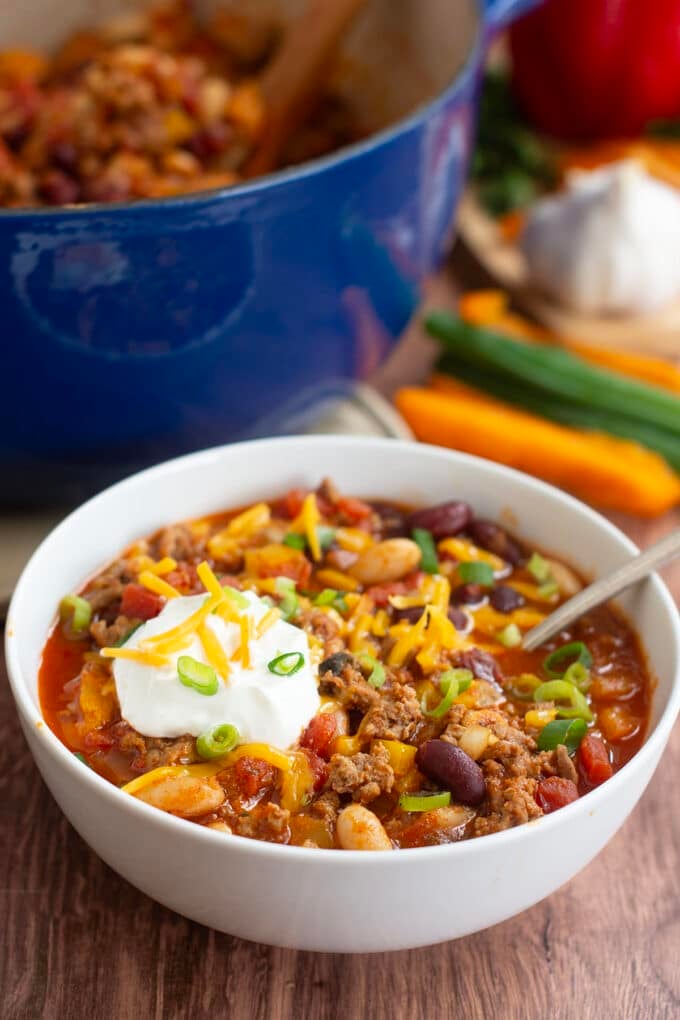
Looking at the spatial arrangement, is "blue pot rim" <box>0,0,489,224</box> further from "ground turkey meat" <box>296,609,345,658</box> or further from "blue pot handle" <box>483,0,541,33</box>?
"ground turkey meat" <box>296,609,345,658</box>

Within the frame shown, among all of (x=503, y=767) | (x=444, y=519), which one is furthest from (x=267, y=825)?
(x=444, y=519)

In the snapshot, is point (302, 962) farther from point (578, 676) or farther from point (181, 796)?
point (578, 676)

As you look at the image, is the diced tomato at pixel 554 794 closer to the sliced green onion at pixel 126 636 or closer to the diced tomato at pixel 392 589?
the diced tomato at pixel 392 589

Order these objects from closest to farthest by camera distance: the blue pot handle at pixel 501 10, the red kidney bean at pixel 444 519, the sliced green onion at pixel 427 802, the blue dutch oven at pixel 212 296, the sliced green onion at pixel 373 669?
the sliced green onion at pixel 427 802, the sliced green onion at pixel 373 669, the blue dutch oven at pixel 212 296, the red kidney bean at pixel 444 519, the blue pot handle at pixel 501 10

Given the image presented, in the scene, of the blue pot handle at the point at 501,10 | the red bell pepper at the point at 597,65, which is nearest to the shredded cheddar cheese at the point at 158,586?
the blue pot handle at the point at 501,10

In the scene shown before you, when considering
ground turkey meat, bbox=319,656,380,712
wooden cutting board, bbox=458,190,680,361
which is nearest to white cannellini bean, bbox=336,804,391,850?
ground turkey meat, bbox=319,656,380,712

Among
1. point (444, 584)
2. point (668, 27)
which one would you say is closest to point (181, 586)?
point (444, 584)
